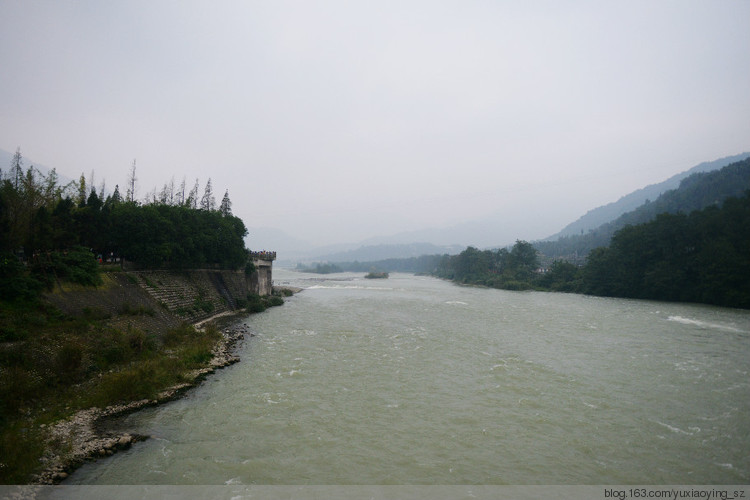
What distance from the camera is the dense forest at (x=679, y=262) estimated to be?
38.0 metres

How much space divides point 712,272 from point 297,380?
48.6 meters

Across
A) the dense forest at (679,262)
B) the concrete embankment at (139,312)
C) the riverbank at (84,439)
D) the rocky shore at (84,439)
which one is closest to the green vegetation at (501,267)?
the dense forest at (679,262)

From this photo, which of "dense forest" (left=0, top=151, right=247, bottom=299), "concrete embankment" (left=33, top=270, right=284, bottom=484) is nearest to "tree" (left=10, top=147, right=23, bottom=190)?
"dense forest" (left=0, top=151, right=247, bottom=299)

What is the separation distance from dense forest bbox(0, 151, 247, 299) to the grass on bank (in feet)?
8.89

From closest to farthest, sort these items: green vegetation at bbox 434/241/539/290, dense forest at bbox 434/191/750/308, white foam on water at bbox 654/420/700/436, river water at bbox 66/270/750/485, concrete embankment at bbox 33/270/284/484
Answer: river water at bbox 66/270/750/485, concrete embankment at bbox 33/270/284/484, white foam on water at bbox 654/420/700/436, dense forest at bbox 434/191/750/308, green vegetation at bbox 434/241/539/290

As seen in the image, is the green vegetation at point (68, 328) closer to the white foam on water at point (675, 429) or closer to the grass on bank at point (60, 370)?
the grass on bank at point (60, 370)

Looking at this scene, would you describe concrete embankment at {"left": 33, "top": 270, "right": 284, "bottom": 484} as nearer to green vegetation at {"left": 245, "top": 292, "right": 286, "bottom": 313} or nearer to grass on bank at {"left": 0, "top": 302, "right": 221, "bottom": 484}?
grass on bank at {"left": 0, "top": 302, "right": 221, "bottom": 484}

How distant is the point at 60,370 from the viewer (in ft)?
41.0

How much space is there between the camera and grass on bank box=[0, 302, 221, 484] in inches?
363

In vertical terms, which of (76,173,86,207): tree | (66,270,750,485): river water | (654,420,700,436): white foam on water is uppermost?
(76,173,86,207): tree

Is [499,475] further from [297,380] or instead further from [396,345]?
[396,345]

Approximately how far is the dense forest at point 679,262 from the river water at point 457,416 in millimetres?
20290

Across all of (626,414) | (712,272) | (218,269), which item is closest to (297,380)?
(626,414)

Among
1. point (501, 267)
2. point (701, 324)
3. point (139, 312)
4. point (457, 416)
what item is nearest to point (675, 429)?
point (457, 416)
